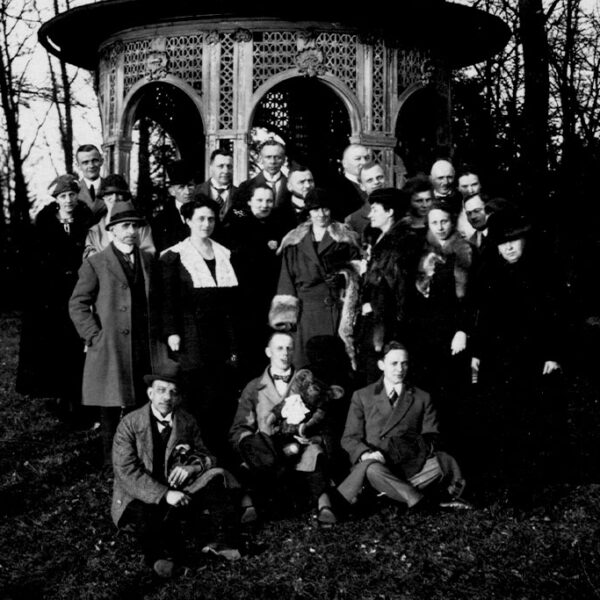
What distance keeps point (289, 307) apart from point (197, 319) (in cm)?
71

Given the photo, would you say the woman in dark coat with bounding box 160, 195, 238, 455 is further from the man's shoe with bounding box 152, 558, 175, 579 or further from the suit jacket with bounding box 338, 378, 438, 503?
the man's shoe with bounding box 152, 558, 175, 579

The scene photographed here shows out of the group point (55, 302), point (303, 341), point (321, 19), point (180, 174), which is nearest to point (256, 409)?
point (303, 341)

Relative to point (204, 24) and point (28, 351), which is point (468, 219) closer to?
point (28, 351)

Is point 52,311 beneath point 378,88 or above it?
beneath

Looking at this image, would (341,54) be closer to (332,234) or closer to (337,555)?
(332,234)

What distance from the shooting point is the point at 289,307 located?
7.39m

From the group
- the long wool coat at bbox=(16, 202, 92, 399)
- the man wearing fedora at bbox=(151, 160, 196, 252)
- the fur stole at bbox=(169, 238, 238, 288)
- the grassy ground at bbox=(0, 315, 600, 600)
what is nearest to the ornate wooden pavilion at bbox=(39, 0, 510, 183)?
the man wearing fedora at bbox=(151, 160, 196, 252)

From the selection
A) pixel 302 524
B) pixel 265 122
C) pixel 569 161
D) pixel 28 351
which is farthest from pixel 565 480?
pixel 265 122

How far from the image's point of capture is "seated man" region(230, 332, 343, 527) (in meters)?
6.53

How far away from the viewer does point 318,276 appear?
744cm

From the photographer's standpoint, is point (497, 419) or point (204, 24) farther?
point (204, 24)

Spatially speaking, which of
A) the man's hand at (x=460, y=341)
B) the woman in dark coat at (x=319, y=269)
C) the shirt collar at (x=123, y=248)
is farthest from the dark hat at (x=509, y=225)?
the shirt collar at (x=123, y=248)

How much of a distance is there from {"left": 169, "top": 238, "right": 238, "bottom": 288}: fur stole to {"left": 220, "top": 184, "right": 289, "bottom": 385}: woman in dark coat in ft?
Answer: 1.12

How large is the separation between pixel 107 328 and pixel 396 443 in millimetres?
2307
